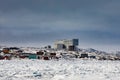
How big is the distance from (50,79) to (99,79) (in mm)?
3726

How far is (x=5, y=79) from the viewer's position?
20.0 meters

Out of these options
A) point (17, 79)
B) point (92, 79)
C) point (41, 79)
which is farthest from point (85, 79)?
point (17, 79)

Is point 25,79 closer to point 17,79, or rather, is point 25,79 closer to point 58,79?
point 17,79

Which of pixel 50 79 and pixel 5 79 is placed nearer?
pixel 5 79

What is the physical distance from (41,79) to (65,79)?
6.16 feet

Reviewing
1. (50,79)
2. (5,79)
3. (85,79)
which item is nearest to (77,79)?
(85,79)

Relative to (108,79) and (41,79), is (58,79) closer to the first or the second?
(41,79)

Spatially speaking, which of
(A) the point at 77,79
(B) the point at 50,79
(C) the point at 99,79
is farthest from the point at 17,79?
(C) the point at 99,79

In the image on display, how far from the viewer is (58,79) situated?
2097 centimetres

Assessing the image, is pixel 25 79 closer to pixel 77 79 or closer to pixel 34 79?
pixel 34 79

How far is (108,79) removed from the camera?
21.1 m

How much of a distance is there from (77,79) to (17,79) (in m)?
4.47

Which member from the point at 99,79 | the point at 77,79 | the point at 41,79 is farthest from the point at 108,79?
the point at 41,79

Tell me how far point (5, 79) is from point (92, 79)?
647cm
